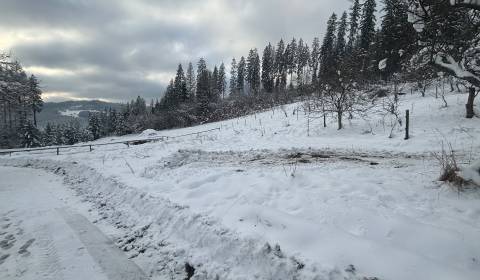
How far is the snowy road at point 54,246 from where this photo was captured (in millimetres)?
4453

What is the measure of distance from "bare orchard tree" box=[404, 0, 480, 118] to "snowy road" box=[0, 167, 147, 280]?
694 cm

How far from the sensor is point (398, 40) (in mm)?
6699

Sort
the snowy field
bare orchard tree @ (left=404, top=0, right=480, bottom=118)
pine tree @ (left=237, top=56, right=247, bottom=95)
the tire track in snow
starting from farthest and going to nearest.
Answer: pine tree @ (left=237, top=56, right=247, bottom=95) < bare orchard tree @ (left=404, top=0, right=480, bottom=118) < the tire track in snow < the snowy field

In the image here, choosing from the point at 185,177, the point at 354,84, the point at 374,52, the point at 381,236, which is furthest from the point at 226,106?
the point at 381,236

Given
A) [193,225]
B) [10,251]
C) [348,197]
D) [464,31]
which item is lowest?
[10,251]

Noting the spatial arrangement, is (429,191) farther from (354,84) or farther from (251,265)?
(354,84)

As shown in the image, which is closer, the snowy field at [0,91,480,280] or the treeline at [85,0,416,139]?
the snowy field at [0,91,480,280]

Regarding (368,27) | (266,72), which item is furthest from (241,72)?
(368,27)

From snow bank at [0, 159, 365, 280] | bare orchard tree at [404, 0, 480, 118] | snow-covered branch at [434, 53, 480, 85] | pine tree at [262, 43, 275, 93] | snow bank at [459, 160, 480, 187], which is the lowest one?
snow bank at [0, 159, 365, 280]

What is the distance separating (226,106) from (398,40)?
60672mm

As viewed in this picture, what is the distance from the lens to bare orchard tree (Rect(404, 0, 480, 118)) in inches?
208

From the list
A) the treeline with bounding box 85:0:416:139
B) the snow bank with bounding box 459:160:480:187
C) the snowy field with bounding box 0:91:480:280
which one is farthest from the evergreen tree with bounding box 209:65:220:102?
the snow bank with bounding box 459:160:480:187

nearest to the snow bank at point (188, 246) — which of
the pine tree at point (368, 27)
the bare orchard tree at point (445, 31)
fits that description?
the bare orchard tree at point (445, 31)

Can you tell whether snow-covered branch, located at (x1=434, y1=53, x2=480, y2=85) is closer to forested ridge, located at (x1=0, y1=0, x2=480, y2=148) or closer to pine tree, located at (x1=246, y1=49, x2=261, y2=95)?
forested ridge, located at (x1=0, y1=0, x2=480, y2=148)
